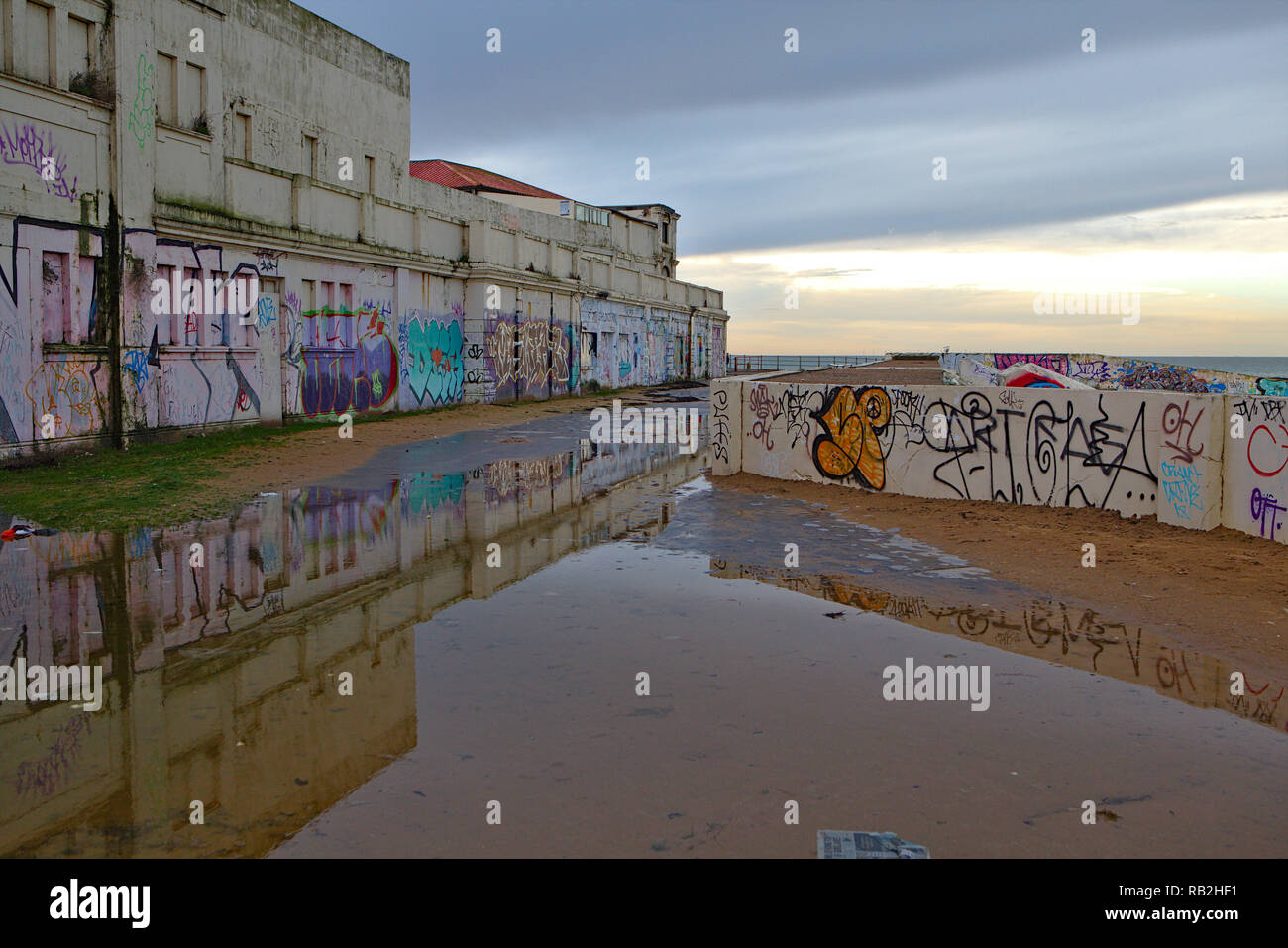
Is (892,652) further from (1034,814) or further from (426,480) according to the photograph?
(426,480)

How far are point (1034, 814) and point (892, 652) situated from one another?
233cm

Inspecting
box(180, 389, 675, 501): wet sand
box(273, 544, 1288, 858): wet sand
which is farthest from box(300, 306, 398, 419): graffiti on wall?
box(273, 544, 1288, 858): wet sand

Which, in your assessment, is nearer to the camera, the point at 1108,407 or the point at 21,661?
the point at 21,661

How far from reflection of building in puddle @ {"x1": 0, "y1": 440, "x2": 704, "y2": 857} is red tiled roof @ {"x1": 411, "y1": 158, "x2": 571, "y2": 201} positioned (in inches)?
1248

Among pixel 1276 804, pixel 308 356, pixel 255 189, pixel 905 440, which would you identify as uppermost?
pixel 255 189

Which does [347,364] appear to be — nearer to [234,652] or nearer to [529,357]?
[529,357]

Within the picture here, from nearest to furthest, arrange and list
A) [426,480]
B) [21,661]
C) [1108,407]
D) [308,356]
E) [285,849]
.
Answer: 1. [285,849]
2. [21,661]
3. [1108,407]
4. [426,480]
5. [308,356]

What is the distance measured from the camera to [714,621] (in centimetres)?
727

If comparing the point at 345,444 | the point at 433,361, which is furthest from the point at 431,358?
the point at 345,444

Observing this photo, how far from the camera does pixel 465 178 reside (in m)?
42.8

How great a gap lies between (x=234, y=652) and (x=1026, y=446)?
9133 millimetres

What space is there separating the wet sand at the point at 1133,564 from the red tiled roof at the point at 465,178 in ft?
106

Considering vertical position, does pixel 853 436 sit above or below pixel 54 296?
below

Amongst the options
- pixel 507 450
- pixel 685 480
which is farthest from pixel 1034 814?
pixel 507 450
